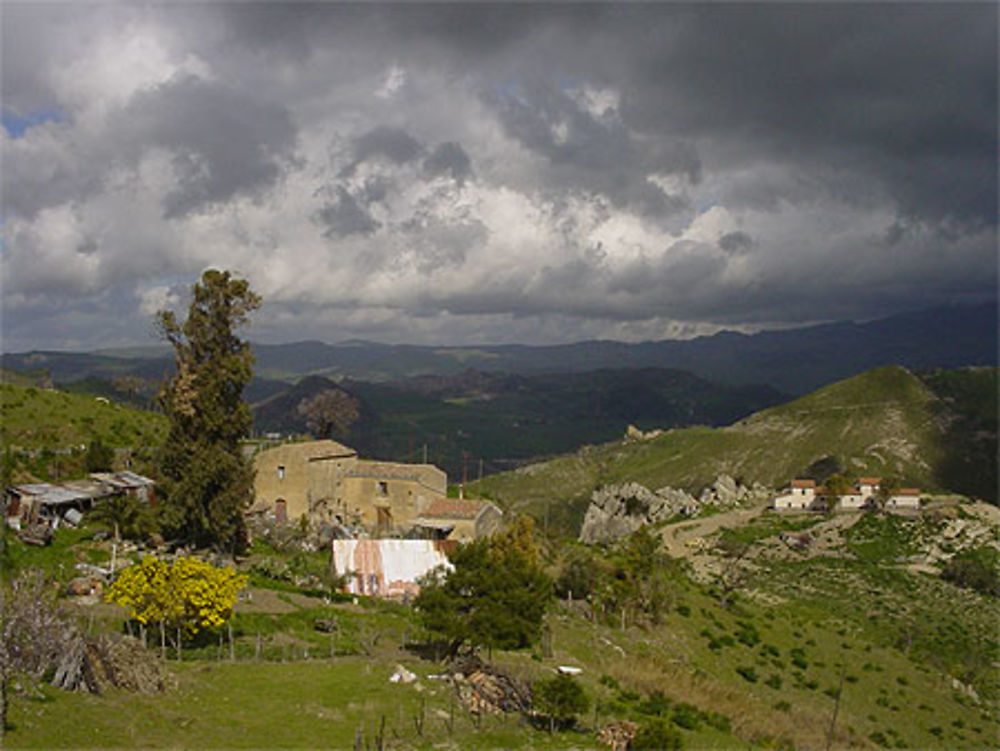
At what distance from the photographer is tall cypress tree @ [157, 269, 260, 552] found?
40062mm

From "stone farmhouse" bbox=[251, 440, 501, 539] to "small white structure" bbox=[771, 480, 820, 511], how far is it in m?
64.3

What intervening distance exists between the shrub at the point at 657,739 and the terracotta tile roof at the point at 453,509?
3323 cm

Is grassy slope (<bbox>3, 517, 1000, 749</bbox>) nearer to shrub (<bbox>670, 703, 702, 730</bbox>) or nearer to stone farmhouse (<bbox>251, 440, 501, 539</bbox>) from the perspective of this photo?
shrub (<bbox>670, 703, 702, 730</bbox>)

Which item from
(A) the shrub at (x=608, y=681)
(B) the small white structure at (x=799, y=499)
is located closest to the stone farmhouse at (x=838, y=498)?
(B) the small white structure at (x=799, y=499)

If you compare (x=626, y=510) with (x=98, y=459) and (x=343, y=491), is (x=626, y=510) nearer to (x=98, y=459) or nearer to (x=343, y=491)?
(x=343, y=491)

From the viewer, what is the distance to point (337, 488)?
56.2 metres

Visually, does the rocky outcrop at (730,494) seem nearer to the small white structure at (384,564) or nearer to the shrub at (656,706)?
the small white structure at (384,564)

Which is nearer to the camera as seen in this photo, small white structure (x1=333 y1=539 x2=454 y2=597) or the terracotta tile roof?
small white structure (x1=333 y1=539 x2=454 y2=597)

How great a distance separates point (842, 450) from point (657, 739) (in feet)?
540

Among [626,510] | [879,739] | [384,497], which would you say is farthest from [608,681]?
[626,510]

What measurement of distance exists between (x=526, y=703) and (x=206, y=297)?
2975 centimetres

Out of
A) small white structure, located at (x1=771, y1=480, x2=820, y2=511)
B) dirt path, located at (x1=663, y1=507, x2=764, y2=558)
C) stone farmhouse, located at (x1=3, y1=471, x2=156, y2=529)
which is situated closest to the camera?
stone farmhouse, located at (x1=3, y1=471, x2=156, y2=529)

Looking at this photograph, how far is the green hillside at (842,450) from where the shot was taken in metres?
156

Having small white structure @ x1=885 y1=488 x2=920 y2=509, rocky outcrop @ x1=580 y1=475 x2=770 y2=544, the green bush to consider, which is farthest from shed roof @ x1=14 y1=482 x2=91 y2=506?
small white structure @ x1=885 y1=488 x2=920 y2=509
